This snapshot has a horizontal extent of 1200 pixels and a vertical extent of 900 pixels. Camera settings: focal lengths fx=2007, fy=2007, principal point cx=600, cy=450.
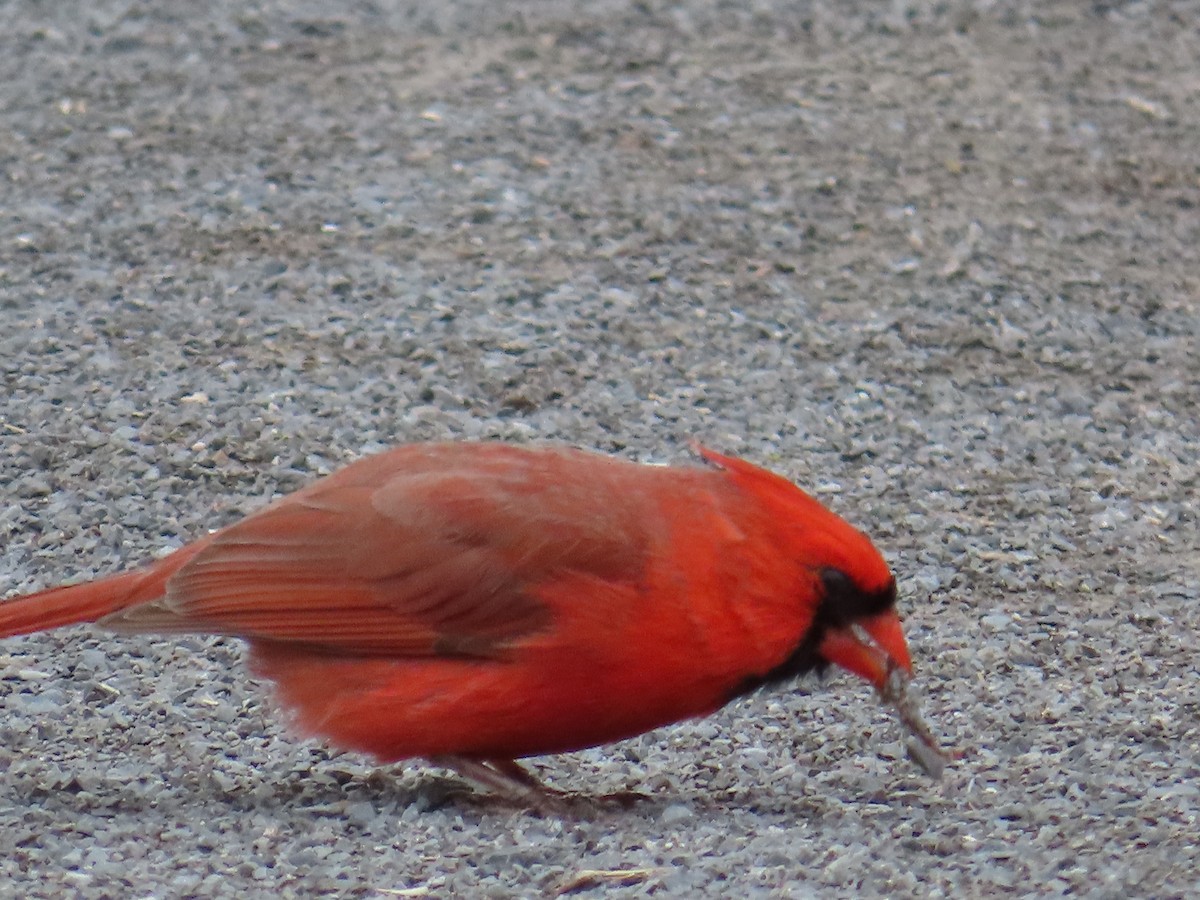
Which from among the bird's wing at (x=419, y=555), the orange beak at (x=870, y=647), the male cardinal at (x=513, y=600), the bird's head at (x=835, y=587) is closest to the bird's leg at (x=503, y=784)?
the male cardinal at (x=513, y=600)

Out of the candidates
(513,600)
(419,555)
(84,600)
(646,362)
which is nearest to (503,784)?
(513,600)

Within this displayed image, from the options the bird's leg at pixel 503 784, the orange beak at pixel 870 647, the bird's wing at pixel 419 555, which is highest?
the bird's wing at pixel 419 555

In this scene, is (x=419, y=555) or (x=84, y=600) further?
(x=84, y=600)

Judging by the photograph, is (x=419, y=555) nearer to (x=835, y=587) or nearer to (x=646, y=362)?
(x=835, y=587)

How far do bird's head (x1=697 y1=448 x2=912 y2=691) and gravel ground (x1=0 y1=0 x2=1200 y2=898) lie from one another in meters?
0.31

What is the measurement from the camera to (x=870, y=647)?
3984 millimetres

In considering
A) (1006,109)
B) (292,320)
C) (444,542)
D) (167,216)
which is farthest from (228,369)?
(1006,109)

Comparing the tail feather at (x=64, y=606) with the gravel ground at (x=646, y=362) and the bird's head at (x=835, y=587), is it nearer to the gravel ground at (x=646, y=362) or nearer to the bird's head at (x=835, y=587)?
the gravel ground at (x=646, y=362)

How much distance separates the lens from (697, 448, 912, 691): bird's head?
3.84m

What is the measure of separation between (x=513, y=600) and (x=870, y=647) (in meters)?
0.72

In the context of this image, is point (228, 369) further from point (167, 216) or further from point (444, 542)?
point (444, 542)

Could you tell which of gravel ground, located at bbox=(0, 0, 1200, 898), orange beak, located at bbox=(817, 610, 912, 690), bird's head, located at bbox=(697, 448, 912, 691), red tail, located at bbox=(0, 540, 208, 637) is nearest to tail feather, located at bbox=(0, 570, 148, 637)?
red tail, located at bbox=(0, 540, 208, 637)

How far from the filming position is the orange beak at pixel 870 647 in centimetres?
395

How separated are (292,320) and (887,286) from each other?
6.79 ft
